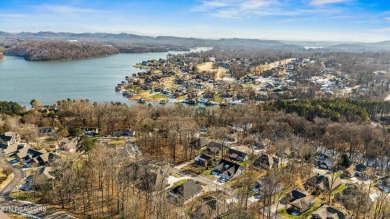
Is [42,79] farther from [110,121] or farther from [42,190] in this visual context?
[42,190]

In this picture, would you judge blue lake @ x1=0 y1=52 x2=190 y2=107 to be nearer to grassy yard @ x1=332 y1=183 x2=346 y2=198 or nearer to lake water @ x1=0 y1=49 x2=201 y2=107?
lake water @ x1=0 y1=49 x2=201 y2=107

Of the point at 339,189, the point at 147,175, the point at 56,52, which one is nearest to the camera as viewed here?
the point at 147,175

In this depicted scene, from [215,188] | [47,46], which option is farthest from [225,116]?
[47,46]

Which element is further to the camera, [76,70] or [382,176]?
[76,70]

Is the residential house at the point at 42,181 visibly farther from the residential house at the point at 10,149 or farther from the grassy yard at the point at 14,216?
the residential house at the point at 10,149

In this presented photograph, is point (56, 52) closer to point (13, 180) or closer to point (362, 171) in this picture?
point (13, 180)

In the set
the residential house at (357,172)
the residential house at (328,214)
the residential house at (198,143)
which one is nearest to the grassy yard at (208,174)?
the residential house at (198,143)

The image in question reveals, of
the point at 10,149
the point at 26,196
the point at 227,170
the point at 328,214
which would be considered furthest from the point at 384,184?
the point at 10,149
